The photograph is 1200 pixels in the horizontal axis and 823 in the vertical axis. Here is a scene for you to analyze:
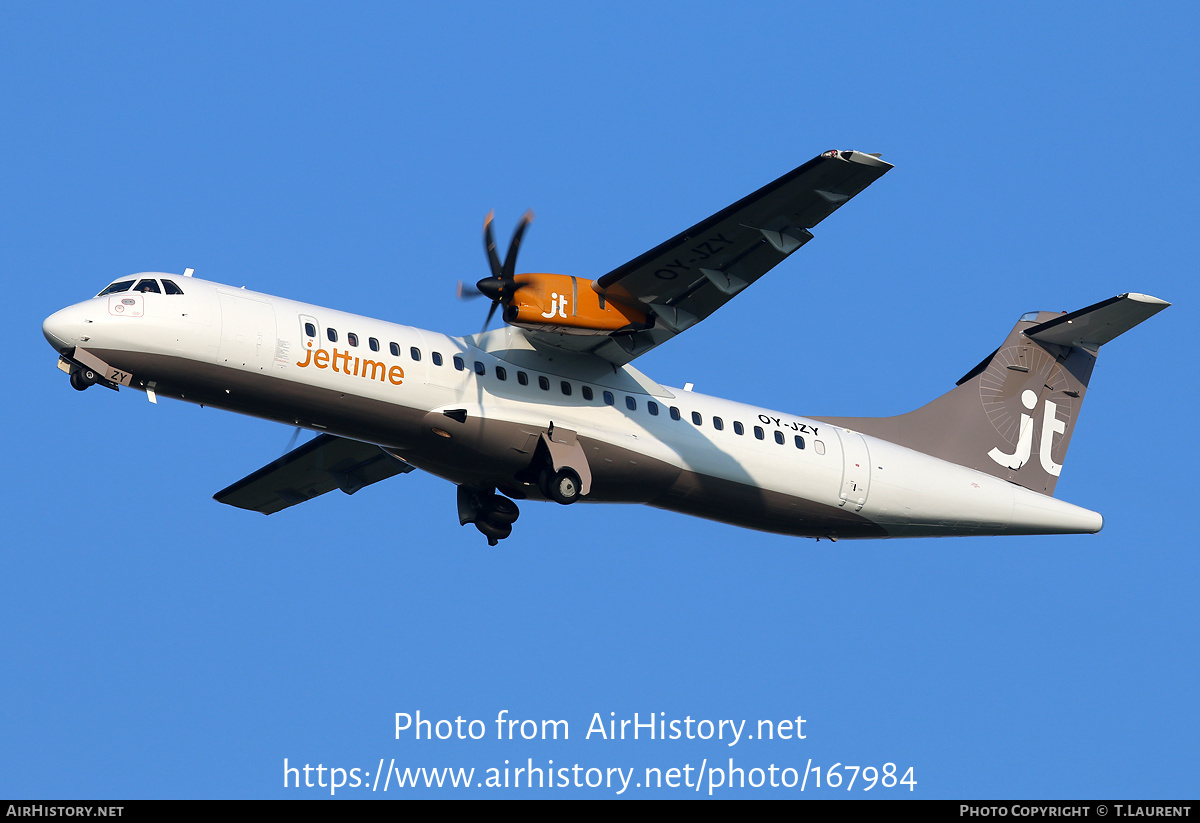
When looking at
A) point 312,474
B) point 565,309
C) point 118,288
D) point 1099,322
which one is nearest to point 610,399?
point 565,309

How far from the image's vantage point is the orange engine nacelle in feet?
59.2

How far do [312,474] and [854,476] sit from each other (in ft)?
27.7

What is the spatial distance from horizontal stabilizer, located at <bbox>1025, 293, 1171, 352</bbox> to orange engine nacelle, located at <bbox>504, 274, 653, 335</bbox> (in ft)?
25.4

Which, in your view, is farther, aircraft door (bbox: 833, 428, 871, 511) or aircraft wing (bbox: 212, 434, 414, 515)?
aircraft wing (bbox: 212, 434, 414, 515)

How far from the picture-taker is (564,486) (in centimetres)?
1869

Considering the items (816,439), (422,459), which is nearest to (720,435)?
(816,439)

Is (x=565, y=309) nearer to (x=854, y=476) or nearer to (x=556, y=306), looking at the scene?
(x=556, y=306)

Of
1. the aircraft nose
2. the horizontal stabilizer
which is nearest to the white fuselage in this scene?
the aircraft nose

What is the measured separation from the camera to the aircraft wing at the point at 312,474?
21484 millimetres

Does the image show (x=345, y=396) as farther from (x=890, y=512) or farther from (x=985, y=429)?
(x=985, y=429)

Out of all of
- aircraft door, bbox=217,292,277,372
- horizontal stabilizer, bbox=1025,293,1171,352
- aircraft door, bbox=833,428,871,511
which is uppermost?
horizontal stabilizer, bbox=1025,293,1171,352

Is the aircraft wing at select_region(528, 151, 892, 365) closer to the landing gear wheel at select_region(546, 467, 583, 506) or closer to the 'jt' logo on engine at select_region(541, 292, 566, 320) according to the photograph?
the 'jt' logo on engine at select_region(541, 292, 566, 320)

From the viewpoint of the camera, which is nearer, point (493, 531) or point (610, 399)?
point (610, 399)

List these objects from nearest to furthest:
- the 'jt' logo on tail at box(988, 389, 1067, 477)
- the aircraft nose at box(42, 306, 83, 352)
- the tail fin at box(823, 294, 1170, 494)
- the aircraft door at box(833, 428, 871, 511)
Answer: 1. the aircraft nose at box(42, 306, 83, 352)
2. the aircraft door at box(833, 428, 871, 511)
3. the tail fin at box(823, 294, 1170, 494)
4. the 'jt' logo on tail at box(988, 389, 1067, 477)
